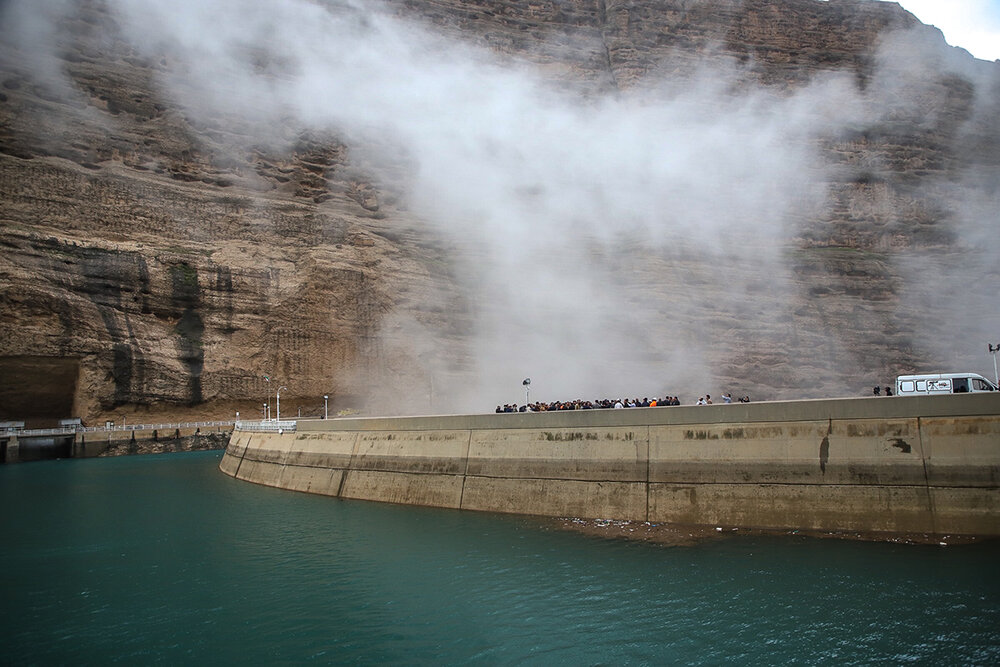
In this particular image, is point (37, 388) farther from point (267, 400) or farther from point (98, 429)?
point (267, 400)

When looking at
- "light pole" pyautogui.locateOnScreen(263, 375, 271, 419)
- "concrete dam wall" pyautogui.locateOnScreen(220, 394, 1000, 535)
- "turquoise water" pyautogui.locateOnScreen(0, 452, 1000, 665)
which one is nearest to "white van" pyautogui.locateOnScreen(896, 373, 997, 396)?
"concrete dam wall" pyautogui.locateOnScreen(220, 394, 1000, 535)

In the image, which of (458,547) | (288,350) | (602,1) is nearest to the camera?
(458,547)

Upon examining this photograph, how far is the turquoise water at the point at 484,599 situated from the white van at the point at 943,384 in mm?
7664

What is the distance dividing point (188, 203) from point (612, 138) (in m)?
Answer: 51.5

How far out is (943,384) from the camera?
21.0 m

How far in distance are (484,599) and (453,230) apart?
6134 centimetres

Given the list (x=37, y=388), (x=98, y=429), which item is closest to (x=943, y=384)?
(x=98, y=429)

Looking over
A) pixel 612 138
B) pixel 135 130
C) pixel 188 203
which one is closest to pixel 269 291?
pixel 188 203

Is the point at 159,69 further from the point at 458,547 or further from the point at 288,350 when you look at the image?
the point at 458,547

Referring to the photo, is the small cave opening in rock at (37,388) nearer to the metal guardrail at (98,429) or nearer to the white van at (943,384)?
the metal guardrail at (98,429)

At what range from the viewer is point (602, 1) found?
100938 millimetres

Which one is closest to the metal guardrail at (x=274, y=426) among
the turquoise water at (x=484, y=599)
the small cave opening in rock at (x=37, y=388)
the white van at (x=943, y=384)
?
the turquoise water at (x=484, y=599)

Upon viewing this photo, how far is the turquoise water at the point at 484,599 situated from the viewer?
11555mm

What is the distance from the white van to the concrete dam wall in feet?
14.6
